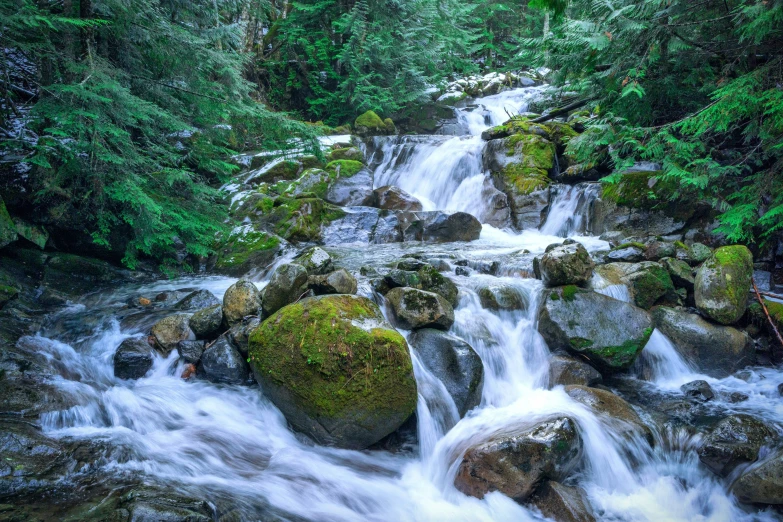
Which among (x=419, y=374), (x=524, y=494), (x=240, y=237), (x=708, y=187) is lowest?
(x=524, y=494)

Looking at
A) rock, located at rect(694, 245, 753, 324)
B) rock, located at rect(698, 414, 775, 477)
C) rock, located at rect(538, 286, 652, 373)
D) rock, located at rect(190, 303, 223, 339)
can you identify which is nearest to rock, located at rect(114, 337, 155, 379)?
rock, located at rect(190, 303, 223, 339)

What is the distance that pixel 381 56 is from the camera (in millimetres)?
17578

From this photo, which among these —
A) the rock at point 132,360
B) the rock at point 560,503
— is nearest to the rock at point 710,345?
the rock at point 560,503

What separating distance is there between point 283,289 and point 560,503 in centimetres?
391

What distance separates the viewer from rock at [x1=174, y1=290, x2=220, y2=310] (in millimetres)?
6777

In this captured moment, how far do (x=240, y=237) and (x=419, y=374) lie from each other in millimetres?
6185

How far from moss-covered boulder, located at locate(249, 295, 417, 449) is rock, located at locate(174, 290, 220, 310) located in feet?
8.71

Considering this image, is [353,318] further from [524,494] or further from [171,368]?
[171,368]

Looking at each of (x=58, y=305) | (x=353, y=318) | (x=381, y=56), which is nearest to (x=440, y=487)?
(x=353, y=318)

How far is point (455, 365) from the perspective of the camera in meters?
5.21

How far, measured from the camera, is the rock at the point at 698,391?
537 cm

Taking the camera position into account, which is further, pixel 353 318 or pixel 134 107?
pixel 134 107

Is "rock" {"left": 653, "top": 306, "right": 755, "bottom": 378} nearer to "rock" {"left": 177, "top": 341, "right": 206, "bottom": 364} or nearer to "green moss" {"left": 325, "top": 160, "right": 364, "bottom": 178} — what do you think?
"rock" {"left": 177, "top": 341, "right": 206, "bottom": 364}

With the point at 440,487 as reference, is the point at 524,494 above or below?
above
